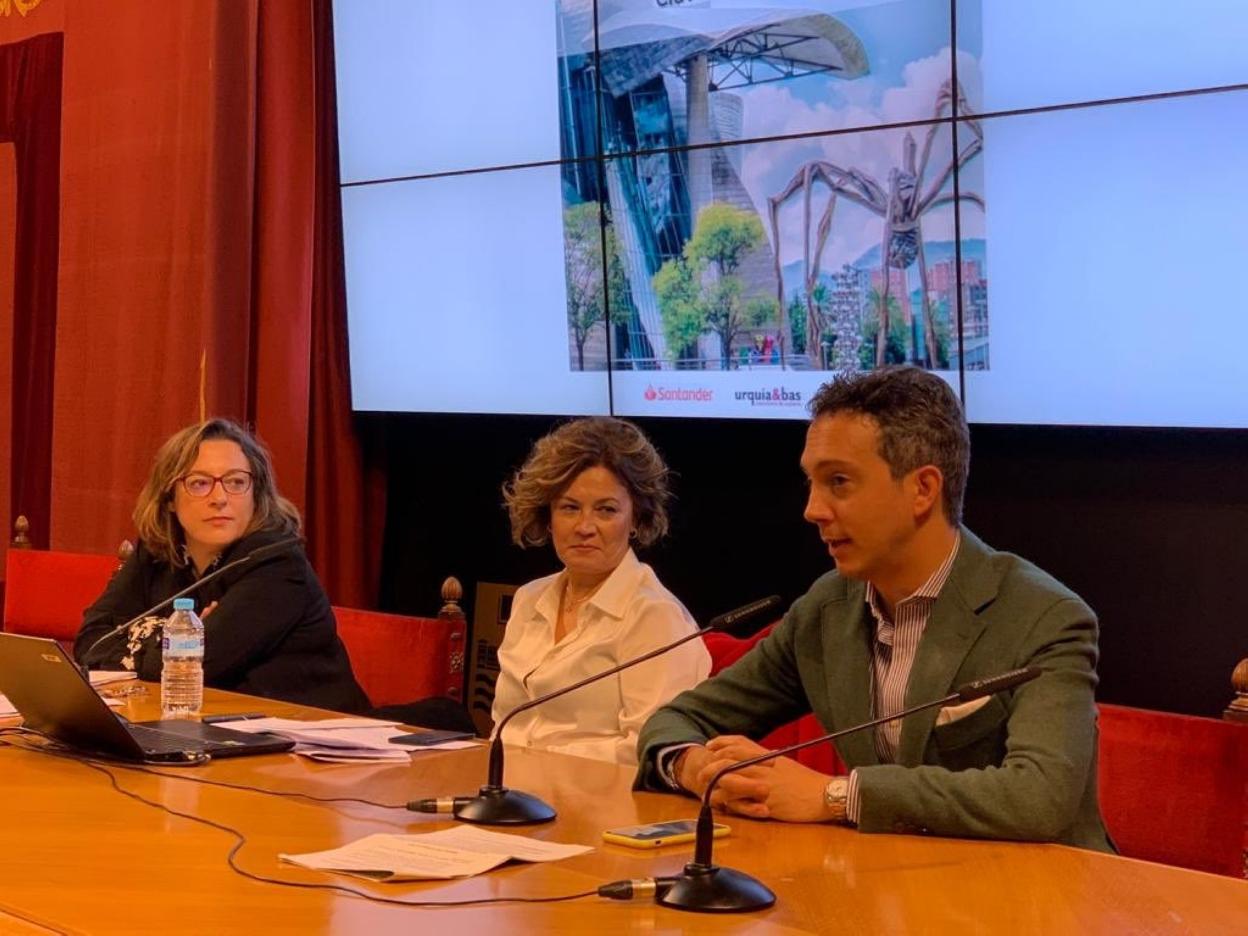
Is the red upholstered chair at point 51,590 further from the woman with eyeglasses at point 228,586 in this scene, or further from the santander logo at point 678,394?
the santander logo at point 678,394

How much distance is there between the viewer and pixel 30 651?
253 centimetres

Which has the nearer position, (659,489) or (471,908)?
(471,908)

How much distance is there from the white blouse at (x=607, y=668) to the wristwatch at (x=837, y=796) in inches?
32.1

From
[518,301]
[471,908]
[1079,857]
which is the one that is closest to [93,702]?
[471,908]

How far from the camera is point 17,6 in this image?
19.7 ft

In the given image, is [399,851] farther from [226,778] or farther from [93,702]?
[93,702]

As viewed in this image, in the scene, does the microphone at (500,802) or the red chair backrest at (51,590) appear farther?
the red chair backrest at (51,590)

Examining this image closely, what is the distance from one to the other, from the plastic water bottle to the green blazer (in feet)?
3.31

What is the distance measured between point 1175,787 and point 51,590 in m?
3.12

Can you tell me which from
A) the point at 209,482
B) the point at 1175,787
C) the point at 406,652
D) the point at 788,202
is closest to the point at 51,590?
the point at 209,482

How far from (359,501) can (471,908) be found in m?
3.51

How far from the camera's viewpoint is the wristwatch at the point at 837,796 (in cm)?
207

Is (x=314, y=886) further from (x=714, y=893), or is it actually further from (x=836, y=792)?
(x=836, y=792)

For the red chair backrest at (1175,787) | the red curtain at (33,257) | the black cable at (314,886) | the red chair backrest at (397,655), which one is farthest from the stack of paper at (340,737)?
the red curtain at (33,257)
